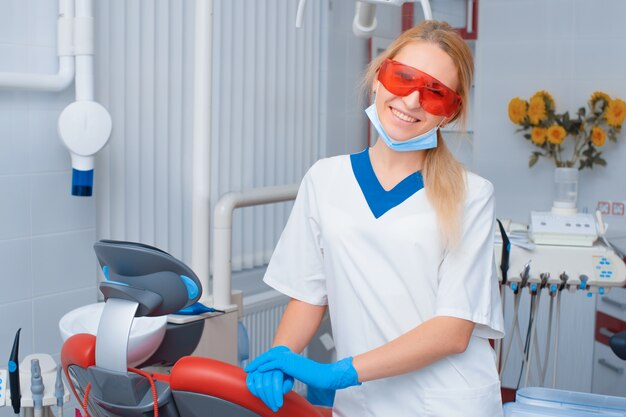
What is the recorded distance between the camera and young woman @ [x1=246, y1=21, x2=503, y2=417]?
1363 mm

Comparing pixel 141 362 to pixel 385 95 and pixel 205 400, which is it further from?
pixel 385 95

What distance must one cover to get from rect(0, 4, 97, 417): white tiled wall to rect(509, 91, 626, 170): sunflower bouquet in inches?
85.1

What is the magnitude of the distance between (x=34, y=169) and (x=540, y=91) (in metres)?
2.39

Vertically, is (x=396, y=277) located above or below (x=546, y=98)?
below

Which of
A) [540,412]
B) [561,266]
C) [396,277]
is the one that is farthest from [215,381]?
[561,266]

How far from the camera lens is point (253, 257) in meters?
3.19

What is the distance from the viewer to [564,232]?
8.60 ft

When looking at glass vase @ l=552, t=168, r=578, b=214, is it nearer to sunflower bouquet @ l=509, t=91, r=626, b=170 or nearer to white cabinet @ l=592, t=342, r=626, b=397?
sunflower bouquet @ l=509, t=91, r=626, b=170

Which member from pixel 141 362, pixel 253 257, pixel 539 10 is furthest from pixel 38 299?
pixel 539 10

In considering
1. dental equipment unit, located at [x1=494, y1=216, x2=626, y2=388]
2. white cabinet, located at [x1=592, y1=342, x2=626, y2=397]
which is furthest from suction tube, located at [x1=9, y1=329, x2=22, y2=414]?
white cabinet, located at [x1=592, y1=342, x2=626, y2=397]

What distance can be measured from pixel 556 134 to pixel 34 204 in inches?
92.1

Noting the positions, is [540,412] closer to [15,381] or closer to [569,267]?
[569,267]

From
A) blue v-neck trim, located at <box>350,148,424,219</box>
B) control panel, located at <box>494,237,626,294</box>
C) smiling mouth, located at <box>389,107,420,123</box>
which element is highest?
smiling mouth, located at <box>389,107,420,123</box>

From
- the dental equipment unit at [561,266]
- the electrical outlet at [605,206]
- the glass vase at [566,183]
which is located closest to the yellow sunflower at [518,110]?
the glass vase at [566,183]
